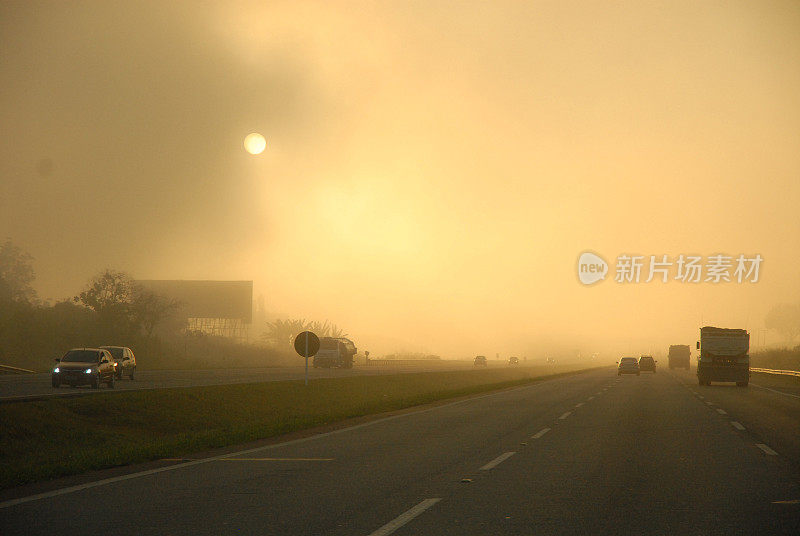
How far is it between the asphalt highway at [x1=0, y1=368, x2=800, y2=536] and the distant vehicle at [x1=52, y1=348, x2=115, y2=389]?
18.0m

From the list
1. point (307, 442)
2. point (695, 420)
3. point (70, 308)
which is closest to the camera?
point (307, 442)

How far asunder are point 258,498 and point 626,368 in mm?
65265

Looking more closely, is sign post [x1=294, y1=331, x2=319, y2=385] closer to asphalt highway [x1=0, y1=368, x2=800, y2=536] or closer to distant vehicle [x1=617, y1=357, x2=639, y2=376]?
asphalt highway [x1=0, y1=368, x2=800, y2=536]

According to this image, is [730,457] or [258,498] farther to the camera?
[730,457]

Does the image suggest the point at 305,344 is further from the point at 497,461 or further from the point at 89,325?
the point at 89,325

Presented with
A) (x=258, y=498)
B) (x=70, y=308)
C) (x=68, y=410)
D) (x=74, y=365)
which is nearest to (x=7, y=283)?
Result: (x=70, y=308)

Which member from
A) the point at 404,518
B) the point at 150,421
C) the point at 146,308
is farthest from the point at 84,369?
the point at 146,308

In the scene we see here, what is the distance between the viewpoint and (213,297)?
11106 cm

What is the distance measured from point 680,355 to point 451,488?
10881cm

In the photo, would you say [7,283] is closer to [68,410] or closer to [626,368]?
[626,368]

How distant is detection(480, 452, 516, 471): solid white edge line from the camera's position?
40.6 ft

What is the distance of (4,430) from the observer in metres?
18.8

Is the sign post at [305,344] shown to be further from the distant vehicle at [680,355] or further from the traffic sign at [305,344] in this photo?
the distant vehicle at [680,355]

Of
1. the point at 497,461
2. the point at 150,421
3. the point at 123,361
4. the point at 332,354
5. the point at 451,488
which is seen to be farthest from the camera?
the point at 332,354
